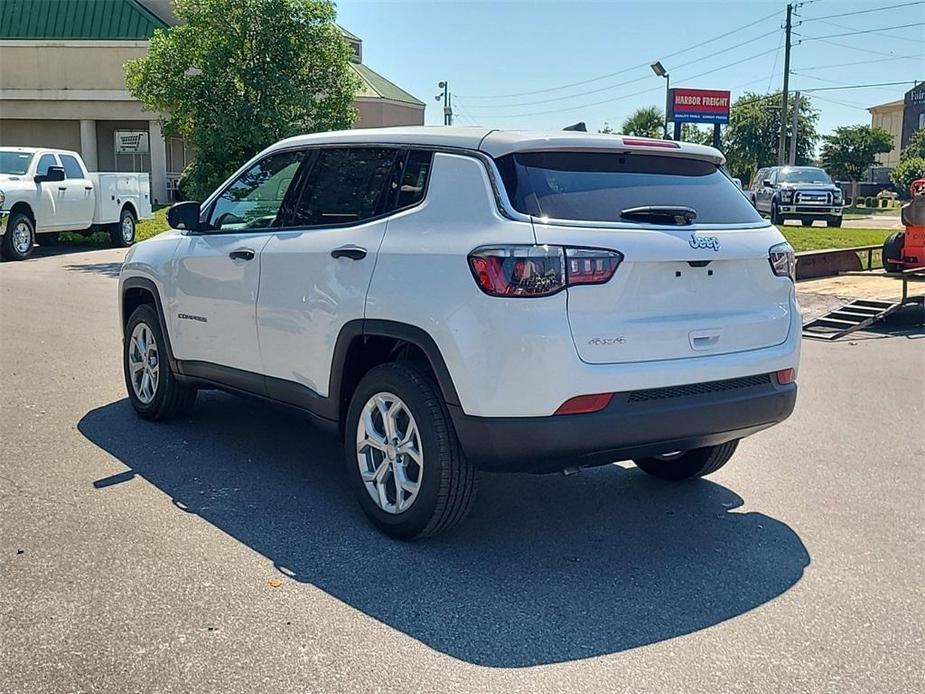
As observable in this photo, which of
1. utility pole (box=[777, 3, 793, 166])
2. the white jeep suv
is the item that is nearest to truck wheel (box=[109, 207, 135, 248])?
the white jeep suv

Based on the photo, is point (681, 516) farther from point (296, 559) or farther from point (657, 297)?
point (296, 559)

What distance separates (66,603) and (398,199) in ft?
7.54

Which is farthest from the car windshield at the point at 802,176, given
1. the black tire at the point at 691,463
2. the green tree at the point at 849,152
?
the green tree at the point at 849,152

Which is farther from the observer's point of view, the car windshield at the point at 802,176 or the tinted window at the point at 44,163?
the car windshield at the point at 802,176

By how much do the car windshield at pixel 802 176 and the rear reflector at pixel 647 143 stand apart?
2548cm

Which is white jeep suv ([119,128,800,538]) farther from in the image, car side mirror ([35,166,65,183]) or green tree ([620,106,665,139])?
green tree ([620,106,665,139])

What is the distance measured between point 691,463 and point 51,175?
15526 mm

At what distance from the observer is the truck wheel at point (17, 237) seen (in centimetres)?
1708

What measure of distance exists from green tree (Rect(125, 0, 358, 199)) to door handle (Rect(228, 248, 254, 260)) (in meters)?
12.3

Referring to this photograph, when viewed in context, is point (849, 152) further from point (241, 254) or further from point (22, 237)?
point (241, 254)

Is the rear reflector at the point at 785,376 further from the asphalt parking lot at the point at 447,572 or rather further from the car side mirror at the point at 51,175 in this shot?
the car side mirror at the point at 51,175

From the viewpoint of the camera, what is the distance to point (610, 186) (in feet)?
14.3

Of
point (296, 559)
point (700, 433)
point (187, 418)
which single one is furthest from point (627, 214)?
point (187, 418)

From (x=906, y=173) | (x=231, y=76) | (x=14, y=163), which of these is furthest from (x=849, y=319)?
(x=906, y=173)
